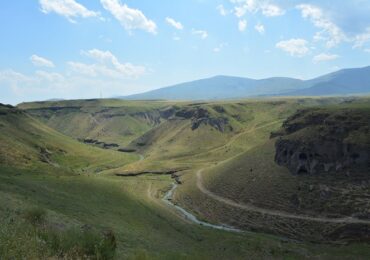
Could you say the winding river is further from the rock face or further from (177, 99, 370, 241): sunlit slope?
the rock face

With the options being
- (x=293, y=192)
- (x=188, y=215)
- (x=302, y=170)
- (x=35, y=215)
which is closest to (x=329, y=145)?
(x=302, y=170)

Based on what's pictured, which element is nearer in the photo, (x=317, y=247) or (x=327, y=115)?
(x=317, y=247)

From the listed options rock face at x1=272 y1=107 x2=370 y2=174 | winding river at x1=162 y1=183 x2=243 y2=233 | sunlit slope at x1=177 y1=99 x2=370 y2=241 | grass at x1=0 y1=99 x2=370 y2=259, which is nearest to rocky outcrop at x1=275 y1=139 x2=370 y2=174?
rock face at x1=272 y1=107 x2=370 y2=174

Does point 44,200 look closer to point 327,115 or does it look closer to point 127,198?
point 127,198

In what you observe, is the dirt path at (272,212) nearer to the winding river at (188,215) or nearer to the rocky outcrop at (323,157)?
the winding river at (188,215)

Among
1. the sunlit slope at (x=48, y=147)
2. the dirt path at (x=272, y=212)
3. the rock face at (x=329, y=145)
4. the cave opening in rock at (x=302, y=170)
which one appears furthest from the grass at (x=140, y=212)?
the rock face at (x=329, y=145)

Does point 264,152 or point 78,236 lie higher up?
point 78,236

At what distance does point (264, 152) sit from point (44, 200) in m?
Result: 73.7

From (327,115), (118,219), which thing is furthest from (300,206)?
(118,219)

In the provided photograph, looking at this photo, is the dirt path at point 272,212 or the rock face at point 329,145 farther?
the rock face at point 329,145

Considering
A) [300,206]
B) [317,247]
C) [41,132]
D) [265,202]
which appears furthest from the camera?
[41,132]

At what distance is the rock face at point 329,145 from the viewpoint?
3519 inches

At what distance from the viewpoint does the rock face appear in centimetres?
8938

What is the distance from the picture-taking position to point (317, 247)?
225ft
